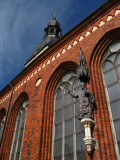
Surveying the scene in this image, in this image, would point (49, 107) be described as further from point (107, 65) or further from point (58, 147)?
point (107, 65)

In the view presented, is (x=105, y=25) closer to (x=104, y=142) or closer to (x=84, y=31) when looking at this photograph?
(x=84, y=31)

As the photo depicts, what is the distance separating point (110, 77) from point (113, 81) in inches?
10.6

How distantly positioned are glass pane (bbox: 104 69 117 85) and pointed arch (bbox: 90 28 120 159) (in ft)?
0.80

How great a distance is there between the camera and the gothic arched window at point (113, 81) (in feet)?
18.8

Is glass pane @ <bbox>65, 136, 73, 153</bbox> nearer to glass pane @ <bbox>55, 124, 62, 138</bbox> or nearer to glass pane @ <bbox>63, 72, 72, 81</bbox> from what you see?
glass pane @ <bbox>55, 124, 62, 138</bbox>

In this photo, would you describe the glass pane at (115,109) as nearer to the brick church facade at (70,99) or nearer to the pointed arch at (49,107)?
the brick church facade at (70,99)

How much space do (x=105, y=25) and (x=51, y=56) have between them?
3.86m

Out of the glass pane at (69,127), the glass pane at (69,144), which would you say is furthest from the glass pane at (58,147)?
the glass pane at (69,127)

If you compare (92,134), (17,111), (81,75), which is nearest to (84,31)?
(81,75)

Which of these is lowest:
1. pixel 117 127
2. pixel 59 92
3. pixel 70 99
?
pixel 117 127

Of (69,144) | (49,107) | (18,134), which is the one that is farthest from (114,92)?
(18,134)

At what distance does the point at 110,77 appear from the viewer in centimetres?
679

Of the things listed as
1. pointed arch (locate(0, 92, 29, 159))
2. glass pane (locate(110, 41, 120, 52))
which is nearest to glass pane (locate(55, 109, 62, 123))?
pointed arch (locate(0, 92, 29, 159))

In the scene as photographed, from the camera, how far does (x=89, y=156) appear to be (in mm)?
Answer: 5445
